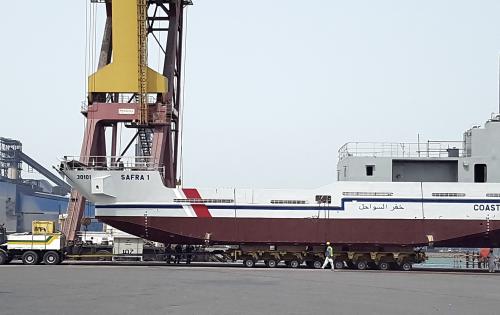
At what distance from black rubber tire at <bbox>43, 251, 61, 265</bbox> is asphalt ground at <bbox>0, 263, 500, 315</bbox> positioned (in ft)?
28.4

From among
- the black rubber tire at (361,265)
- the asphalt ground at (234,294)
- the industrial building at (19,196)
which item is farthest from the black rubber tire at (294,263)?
the industrial building at (19,196)

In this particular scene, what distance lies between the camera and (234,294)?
1992cm

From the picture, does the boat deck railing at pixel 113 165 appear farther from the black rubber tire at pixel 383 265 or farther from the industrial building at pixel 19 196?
the industrial building at pixel 19 196

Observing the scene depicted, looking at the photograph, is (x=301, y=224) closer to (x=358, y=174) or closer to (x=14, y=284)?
(x=358, y=174)

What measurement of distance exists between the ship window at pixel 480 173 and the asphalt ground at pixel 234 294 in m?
12.6

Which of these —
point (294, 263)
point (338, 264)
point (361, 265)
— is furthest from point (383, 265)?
point (294, 263)

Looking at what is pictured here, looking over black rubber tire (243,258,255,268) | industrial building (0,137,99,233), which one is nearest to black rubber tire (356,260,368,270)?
black rubber tire (243,258,255,268)

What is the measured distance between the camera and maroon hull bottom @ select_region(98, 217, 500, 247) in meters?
36.7

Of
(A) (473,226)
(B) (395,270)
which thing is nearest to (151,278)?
(B) (395,270)

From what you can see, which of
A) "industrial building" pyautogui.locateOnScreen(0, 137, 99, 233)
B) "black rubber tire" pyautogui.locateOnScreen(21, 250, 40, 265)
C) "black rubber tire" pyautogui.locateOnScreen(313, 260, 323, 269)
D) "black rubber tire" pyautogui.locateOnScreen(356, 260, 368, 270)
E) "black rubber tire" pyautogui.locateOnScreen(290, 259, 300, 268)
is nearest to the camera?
"black rubber tire" pyautogui.locateOnScreen(21, 250, 40, 265)

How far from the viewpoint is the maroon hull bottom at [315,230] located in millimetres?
36719

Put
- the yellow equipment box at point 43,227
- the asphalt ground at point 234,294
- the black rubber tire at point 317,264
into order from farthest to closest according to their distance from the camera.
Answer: the yellow equipment box at point 43,227 → the black rubber tire at point 317,264 → the asphalt ground at point 234,294

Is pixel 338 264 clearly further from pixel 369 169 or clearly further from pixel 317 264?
pixel 369 169

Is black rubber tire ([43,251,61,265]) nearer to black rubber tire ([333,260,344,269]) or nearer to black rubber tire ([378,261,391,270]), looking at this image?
black rubber tire ([333,260,344,269])
